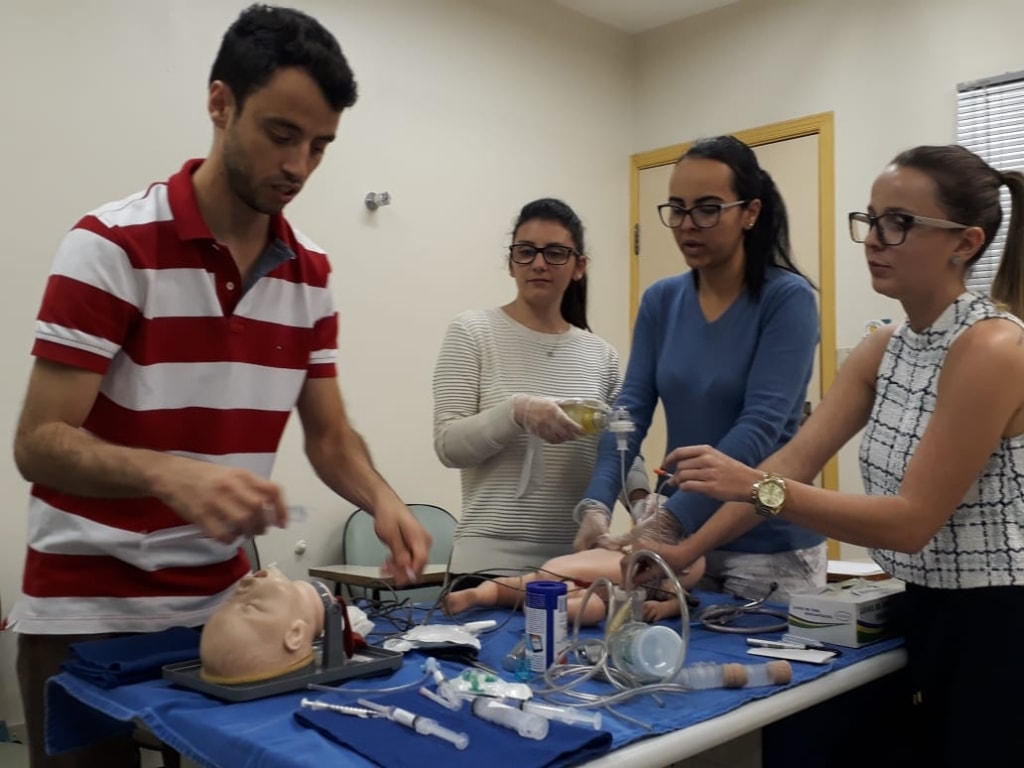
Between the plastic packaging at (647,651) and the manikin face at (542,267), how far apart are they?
0.98 metres

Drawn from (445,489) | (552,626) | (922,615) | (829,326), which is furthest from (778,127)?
(552,626)

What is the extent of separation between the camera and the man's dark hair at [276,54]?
1.27m

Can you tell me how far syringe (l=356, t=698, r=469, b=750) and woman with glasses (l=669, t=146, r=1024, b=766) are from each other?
64cm

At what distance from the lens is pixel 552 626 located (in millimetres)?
1312

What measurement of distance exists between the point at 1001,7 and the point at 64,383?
374 cm

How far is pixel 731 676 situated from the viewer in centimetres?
127

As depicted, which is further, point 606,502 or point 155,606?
point 606,502

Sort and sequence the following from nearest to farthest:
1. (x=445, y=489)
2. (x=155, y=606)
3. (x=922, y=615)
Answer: (x=155, y=606)
(x=922, y=615)
(x=445, y=489)

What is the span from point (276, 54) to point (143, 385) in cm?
50

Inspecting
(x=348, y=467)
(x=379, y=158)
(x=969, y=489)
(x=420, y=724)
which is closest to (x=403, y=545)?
(x=348, y=467)

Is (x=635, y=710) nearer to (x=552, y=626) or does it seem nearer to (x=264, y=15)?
(x=552, y=626)

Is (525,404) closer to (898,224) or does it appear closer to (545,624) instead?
(545,624)

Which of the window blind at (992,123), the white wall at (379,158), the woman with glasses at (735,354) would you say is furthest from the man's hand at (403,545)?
the window blind at (992,123)

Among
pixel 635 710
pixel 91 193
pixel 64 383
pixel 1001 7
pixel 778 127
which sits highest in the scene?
pixel 1001 7
